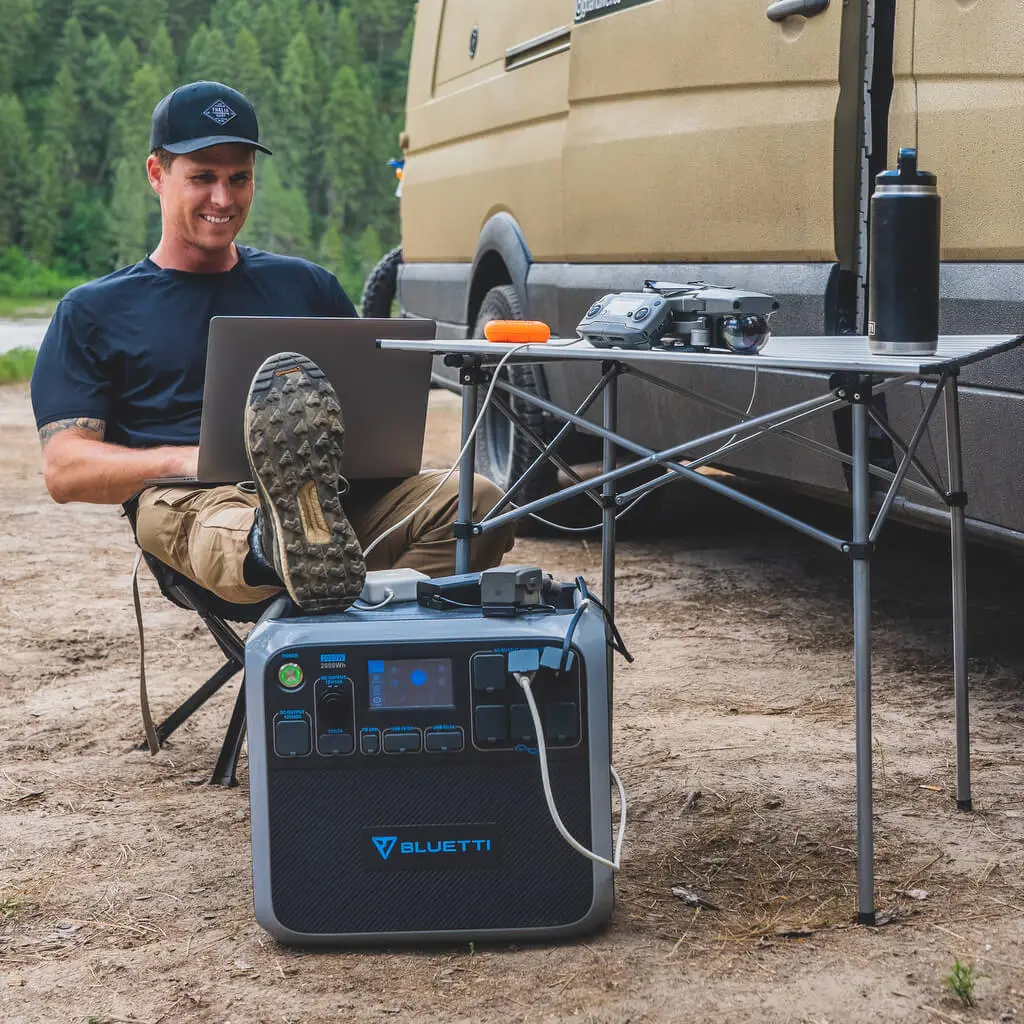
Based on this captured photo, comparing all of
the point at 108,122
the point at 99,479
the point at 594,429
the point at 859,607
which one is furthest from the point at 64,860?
the point at 108,122

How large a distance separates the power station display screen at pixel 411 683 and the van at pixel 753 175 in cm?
132

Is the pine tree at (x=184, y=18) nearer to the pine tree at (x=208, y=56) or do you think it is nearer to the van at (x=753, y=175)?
the pine tree at (x=208, y=56)

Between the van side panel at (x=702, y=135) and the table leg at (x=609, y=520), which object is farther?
the van side panel at (x=702, y=135)

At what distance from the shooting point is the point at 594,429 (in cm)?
244

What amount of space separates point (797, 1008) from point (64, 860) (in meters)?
1.31

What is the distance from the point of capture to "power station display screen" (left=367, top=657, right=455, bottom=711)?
2113 mm

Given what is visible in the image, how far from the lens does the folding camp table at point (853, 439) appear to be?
213cm

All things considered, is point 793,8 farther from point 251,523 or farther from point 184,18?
point 184,18

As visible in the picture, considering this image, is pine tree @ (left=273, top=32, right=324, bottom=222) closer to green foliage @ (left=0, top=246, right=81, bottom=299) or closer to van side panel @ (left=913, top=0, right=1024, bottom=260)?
green foliage @ (left=0, top=246, right=81, bottom=299)

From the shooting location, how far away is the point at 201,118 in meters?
3.02

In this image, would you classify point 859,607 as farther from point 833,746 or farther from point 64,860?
point 64,860

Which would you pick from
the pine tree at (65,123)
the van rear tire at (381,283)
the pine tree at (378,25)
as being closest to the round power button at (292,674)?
the van rear tire at (381,283)

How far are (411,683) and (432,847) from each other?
240 millimetres

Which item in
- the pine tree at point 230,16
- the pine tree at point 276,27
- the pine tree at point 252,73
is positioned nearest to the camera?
the pine tree at point 252,73
